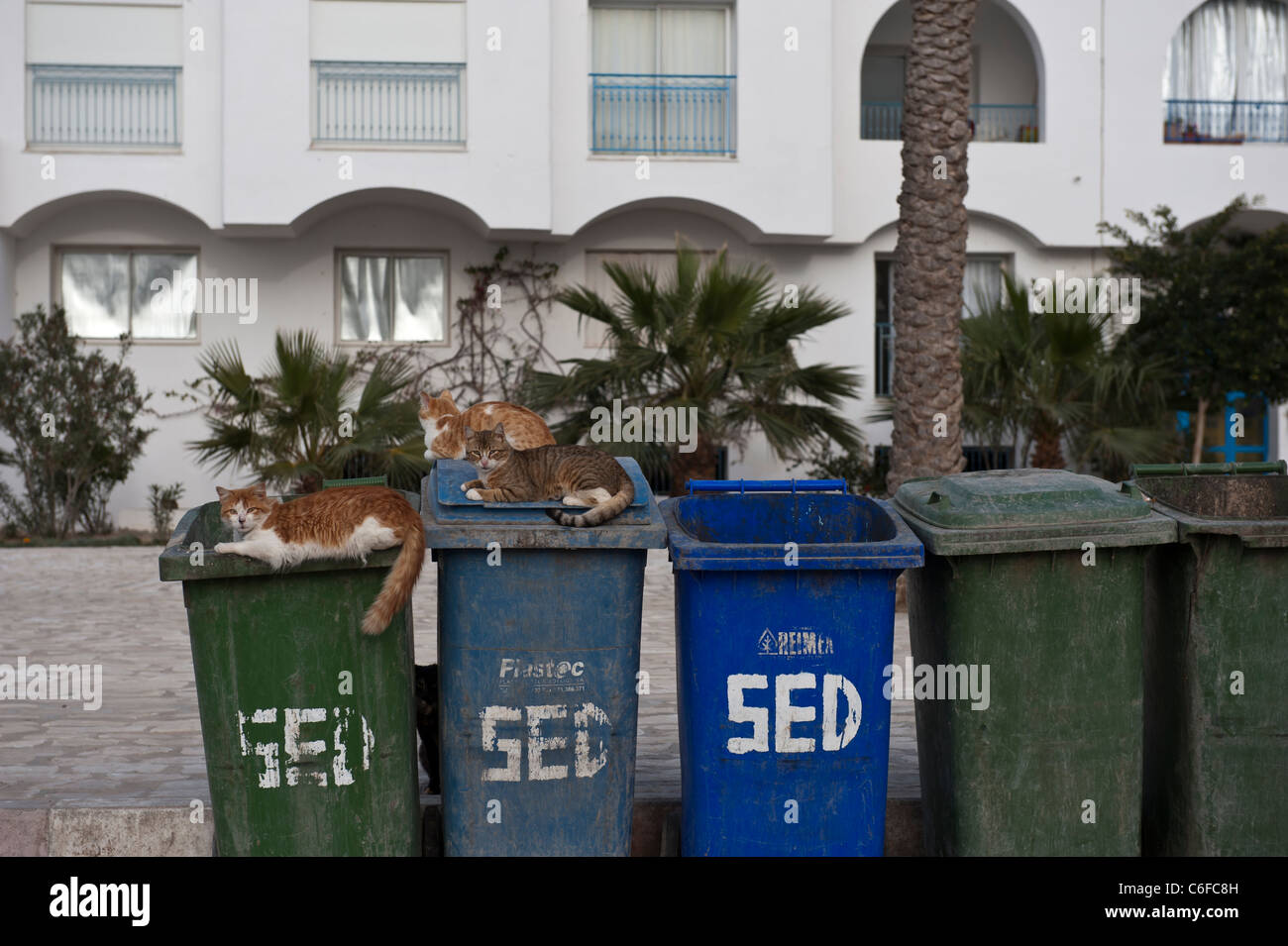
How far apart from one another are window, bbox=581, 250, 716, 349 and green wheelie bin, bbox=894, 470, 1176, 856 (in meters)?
13.5

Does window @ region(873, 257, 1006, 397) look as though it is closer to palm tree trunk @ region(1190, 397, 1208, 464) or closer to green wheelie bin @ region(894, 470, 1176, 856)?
palm tree trunk @ region(1190, 397, 1208, 464)

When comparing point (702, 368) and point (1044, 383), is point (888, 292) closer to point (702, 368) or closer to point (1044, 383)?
point (1044, 383)

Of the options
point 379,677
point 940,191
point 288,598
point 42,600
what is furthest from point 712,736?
point 42,600

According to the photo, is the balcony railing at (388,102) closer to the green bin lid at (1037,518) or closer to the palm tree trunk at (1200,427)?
the palm tree trunk at (1200,427)

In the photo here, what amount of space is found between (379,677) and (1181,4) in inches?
666

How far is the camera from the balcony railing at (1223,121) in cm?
1789

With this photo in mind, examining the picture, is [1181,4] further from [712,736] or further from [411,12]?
[712,736]

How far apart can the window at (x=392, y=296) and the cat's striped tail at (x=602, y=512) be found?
13816 mm

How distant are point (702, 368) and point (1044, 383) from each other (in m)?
3.63

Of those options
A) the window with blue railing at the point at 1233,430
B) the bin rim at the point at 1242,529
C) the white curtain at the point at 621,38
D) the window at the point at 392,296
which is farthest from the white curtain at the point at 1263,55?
the bin rim at the point at 1242,529

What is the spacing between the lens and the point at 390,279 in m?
17.6

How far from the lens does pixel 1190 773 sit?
421 centimetres

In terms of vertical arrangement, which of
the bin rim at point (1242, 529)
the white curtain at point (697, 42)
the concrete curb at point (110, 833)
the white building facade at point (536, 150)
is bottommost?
the concrete curb at point (110, 833)

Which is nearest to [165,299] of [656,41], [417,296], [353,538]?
[417,296]
